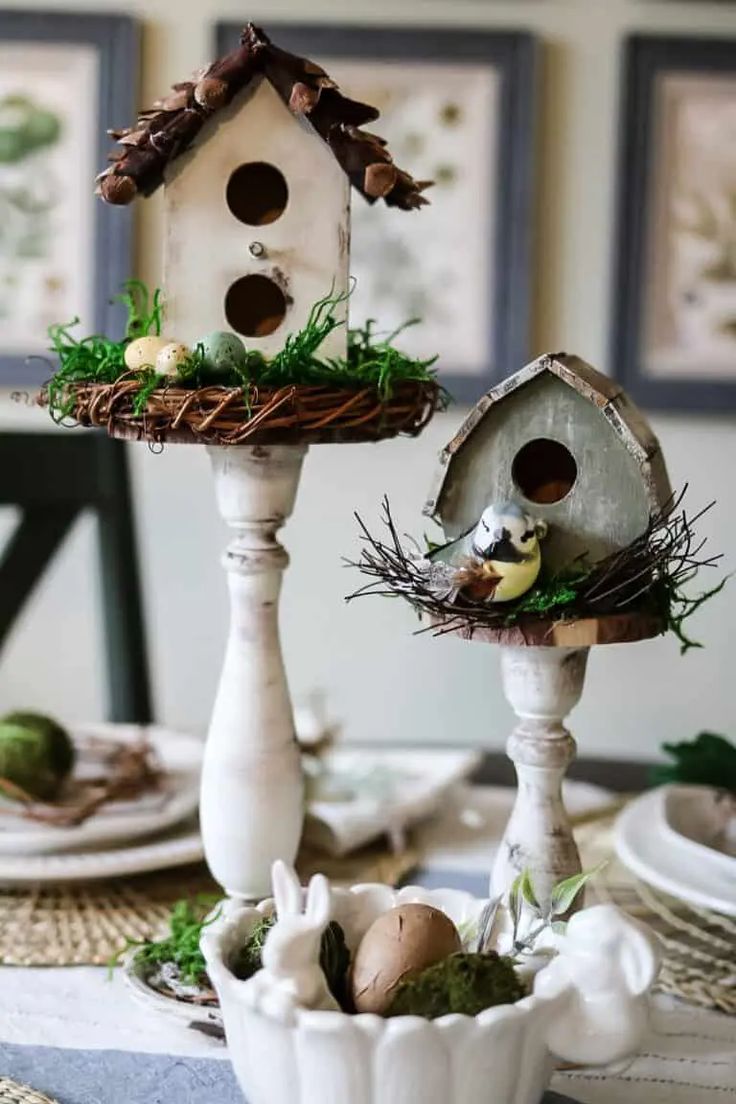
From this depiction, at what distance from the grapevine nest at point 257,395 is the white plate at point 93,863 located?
0.32 metres

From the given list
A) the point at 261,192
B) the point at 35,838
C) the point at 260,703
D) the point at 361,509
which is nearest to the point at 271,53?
the point at 261,192

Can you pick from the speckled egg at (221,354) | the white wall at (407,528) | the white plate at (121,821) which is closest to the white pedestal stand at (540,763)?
the speckled egg at (221,354)

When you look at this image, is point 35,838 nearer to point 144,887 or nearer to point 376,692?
point 144,887

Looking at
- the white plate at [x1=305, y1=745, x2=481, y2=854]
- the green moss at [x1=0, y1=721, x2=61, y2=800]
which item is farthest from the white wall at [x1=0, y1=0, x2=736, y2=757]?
the green moss at [x1=0, y1=721, x2=61, y2=800]

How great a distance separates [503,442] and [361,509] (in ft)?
4.54

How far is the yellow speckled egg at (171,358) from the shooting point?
80 cm

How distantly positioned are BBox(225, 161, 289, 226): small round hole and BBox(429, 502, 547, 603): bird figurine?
272 millimetres

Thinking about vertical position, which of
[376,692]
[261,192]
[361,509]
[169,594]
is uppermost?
[261,192]

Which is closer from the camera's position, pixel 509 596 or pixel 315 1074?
pixel 315 1074

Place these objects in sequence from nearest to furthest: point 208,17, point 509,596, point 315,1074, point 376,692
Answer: point 315,1074
point 509,596
point 208,17
point 376,692

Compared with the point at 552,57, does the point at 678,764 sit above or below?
below

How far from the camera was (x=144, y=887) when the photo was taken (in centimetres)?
101

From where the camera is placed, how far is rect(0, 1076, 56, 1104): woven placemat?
68 cm

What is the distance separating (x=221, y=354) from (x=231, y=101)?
0.18 metres
